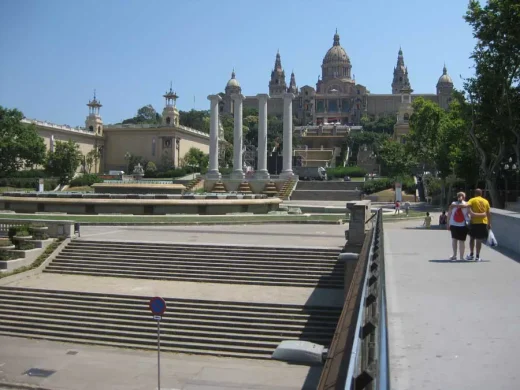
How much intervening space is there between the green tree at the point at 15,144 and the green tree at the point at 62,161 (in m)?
1.34

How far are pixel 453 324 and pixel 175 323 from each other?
11.4m

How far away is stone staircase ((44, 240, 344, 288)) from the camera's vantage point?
68.7ft

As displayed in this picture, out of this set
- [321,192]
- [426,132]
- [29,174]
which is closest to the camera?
[426,132]

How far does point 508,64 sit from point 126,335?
3169 centimetres

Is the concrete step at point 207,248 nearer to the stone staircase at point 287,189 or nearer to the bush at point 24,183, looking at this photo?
the stone staircase at point 287,189

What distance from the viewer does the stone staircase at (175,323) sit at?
1628cm

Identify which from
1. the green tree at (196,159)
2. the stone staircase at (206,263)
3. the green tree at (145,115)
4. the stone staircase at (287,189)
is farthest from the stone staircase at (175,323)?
the green tree at (145,115)

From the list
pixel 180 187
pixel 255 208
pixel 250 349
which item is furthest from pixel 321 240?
pixel 180 187

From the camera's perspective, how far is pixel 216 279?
69.2ft

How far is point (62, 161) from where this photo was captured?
82.1m

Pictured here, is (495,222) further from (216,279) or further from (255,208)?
(255,208)

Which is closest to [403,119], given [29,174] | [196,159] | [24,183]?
[196,159]

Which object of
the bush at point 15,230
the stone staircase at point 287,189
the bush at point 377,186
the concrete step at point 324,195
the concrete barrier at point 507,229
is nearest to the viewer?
the concrete barrier at point 507,229

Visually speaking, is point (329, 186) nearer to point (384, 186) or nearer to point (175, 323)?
point (384, 186)
